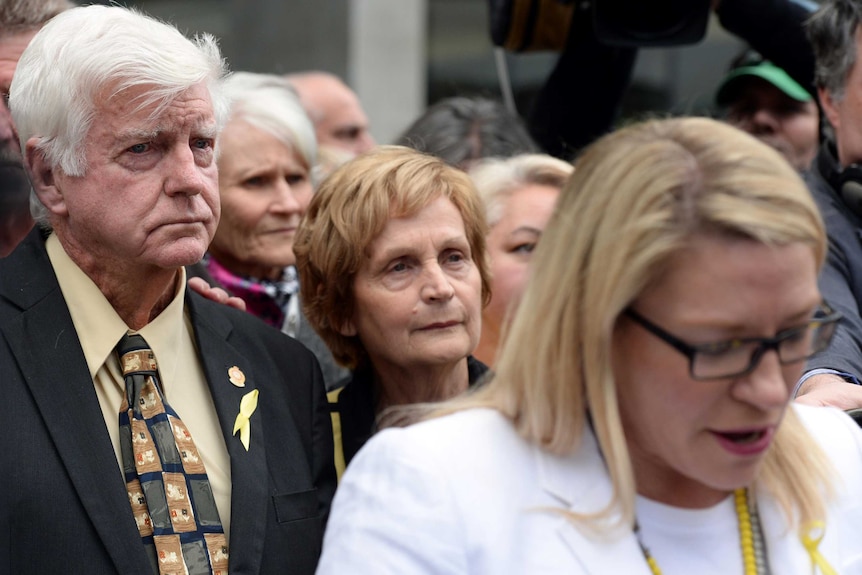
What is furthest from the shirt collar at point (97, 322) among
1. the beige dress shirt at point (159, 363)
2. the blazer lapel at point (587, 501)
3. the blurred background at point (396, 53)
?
the blurred background at point (396, 53)

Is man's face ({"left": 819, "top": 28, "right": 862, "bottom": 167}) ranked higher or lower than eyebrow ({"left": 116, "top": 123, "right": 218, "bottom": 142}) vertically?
lower

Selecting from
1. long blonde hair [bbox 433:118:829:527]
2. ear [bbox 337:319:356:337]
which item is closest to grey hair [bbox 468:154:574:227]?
ear [bbox 337:319:356:337]

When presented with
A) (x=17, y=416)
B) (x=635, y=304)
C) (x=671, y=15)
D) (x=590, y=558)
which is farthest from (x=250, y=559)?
(x=671, y=15)

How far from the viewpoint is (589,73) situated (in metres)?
4.17

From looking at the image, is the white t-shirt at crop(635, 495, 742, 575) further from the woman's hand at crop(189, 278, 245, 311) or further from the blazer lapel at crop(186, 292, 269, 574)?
the woman's hand at crop(189, 278, 245, 311)

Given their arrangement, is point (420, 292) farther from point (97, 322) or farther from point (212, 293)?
point (97, 322)

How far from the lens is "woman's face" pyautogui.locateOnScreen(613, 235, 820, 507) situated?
159 cm

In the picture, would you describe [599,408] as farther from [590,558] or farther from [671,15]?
[671,15]

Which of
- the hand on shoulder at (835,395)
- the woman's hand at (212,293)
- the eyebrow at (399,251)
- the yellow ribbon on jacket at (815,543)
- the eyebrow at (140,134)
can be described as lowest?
the woman's hand at (212,293)

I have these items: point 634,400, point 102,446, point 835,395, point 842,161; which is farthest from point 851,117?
point 102,446

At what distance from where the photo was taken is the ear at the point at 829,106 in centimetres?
318

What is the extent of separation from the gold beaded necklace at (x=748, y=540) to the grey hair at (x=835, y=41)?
5.32 ft

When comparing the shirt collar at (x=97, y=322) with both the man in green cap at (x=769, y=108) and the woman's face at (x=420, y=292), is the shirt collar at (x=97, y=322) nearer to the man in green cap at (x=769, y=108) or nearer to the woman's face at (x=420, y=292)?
the woman's face at (x=420, y=292)

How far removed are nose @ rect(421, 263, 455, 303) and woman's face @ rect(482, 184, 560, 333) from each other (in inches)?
19.5
